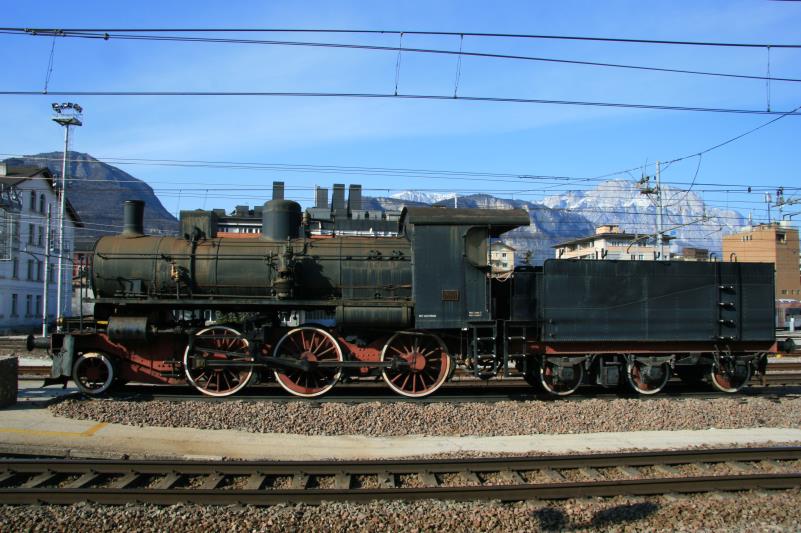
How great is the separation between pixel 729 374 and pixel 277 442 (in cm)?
967

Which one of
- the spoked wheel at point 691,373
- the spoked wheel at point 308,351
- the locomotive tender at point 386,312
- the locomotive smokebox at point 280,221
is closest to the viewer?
the locomotive tender at point 386,312

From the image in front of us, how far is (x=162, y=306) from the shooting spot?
1131 centimetres

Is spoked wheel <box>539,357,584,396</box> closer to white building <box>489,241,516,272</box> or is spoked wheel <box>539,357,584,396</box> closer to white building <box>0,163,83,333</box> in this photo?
white building <box>489,241,516,272</box>

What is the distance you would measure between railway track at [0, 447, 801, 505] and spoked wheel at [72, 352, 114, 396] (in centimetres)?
417

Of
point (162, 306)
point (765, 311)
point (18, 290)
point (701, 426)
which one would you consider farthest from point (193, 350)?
point (18, 290)

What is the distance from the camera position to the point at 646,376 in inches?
463

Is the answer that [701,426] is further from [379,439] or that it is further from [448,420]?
[379,439]

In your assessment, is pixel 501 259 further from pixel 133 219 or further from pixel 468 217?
pixel 133 219

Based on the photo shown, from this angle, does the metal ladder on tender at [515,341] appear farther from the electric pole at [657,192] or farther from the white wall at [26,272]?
the white wall at [26,272]

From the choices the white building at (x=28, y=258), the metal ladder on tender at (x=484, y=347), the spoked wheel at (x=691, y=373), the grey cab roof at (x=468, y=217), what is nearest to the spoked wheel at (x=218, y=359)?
Result: the grey cab roof at (x=468, y=217)

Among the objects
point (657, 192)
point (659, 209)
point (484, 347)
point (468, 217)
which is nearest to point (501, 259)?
point (657, 192)

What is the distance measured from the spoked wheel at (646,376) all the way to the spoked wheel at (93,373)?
10.5 metres

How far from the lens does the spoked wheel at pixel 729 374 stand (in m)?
12.2

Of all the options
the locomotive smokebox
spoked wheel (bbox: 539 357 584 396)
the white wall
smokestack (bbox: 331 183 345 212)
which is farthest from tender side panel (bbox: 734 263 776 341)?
smokestack (bbox: 331 183 345 212)
